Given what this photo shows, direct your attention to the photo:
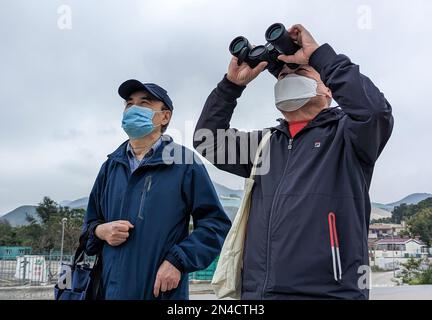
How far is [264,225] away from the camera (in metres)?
1.48

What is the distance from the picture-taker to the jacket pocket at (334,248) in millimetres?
1315

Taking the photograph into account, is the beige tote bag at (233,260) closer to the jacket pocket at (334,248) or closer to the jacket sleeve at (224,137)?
the jacket sleeve at (224,137)

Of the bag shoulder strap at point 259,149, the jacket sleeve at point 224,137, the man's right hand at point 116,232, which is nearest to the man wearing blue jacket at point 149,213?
the man's right hand at point 116,232

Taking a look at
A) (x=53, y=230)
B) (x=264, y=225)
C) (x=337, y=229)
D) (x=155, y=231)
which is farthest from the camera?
(x=53, y=230)

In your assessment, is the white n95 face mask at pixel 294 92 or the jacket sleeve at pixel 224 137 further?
the jacket sleeve at pixel 224 137

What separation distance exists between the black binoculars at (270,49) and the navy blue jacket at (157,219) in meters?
0.54

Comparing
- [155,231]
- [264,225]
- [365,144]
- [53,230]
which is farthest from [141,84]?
[53,230]

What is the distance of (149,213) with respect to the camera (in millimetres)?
1813

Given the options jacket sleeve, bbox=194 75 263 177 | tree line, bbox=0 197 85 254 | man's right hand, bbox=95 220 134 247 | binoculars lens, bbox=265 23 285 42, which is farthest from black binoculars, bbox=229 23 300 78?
→ tree line, bbox=0 197 85 254

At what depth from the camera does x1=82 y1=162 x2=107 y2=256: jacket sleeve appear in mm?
1888

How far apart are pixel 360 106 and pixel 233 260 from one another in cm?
74

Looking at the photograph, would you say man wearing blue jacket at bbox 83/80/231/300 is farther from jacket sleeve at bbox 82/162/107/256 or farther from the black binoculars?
the black binoculars
